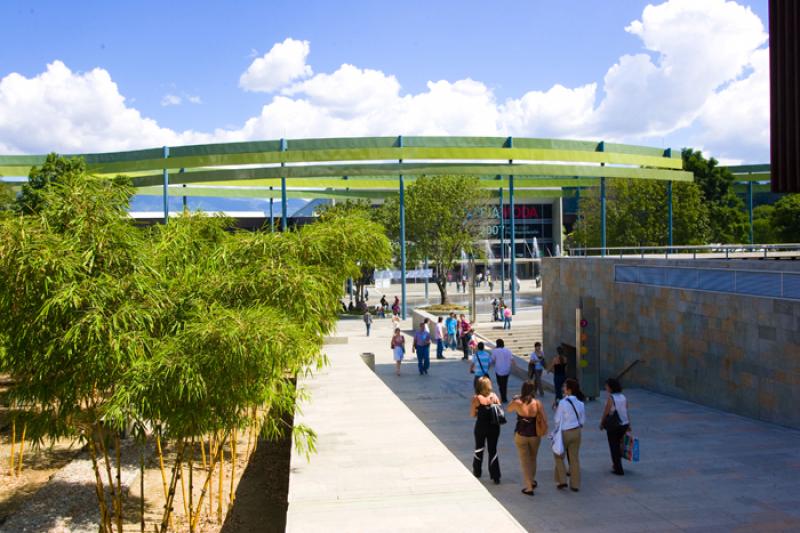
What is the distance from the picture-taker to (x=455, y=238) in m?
37.2

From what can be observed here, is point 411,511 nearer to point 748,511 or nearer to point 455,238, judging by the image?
point 748,511

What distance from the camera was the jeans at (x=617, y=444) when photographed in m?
9.09

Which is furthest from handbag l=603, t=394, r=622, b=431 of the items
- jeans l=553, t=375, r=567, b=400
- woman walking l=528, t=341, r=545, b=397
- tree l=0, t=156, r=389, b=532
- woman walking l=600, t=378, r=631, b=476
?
woman walking l=528, t=341, r=545, b=397

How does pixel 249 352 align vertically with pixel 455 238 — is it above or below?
below

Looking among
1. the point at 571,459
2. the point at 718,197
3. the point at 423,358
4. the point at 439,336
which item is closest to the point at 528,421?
the point at 571,459

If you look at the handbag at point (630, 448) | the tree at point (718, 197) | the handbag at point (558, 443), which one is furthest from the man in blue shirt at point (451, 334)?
the tree at point (718, 197)

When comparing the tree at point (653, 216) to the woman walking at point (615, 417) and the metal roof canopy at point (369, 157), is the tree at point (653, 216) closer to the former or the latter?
the metal roof canopy at point (369, 157)

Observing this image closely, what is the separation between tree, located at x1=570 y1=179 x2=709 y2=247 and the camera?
42281mm

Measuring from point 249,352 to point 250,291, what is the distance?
6.78 feet

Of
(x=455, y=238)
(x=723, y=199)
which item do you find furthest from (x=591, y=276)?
(x=723, y=199)

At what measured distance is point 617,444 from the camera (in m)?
9.14

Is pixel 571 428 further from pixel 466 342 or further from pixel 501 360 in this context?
pixel 466 342

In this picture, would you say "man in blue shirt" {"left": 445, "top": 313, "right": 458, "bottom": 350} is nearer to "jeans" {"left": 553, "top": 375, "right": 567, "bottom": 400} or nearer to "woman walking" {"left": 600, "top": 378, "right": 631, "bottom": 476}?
"jeans" {"left": 553, "top": 375, "right": 567, "bottom": 400}

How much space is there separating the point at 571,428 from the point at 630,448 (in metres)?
1.10
